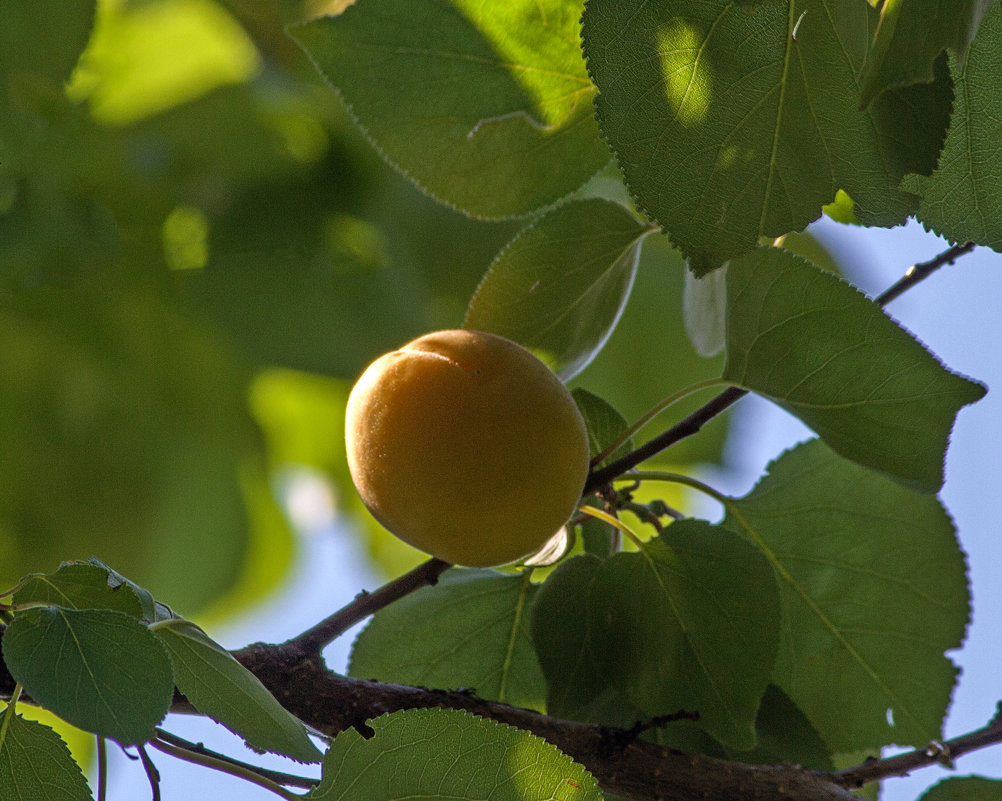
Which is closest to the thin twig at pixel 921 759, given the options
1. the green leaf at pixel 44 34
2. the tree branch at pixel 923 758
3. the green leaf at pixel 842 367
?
the tree branch at pixel 923 758

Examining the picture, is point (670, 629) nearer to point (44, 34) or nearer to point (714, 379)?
point (714, 379)

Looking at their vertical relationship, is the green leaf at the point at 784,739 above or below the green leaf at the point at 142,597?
below

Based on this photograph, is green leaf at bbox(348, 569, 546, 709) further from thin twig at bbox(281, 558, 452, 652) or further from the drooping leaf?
the drooping leaf

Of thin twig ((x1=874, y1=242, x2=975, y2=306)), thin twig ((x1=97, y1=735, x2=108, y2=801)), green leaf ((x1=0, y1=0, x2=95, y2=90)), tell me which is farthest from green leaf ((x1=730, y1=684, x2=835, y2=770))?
green leaf ((x1=0, y1=0, x2=95, y2=90))

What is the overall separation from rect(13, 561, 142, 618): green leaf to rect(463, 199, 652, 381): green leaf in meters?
0.27

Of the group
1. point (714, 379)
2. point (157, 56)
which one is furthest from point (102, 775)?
point (157, 56)

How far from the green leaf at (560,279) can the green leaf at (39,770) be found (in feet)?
1.07

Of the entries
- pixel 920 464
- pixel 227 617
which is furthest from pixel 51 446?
pixel 920 464

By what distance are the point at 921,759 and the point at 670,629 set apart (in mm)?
150

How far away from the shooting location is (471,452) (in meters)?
0.50

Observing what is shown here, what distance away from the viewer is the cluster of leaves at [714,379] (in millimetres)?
407

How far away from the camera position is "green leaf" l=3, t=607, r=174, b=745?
1.14 ft

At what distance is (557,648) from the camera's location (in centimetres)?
57

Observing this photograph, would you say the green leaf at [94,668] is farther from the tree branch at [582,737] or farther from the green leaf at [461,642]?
the green leaf at [461,642]
